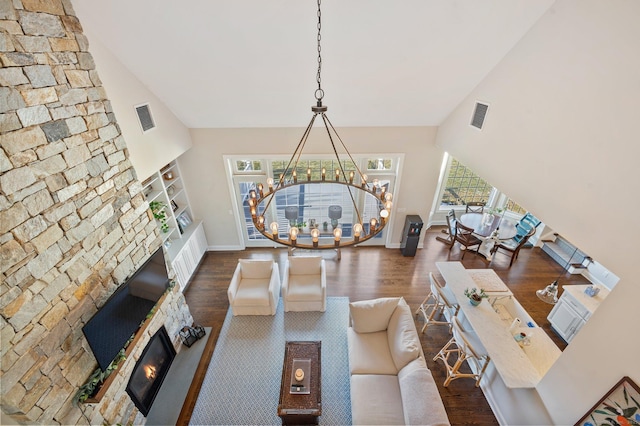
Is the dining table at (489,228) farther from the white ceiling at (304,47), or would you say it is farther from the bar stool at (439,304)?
the white ceiling at (304,47)

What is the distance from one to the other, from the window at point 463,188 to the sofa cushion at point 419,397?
197 inches

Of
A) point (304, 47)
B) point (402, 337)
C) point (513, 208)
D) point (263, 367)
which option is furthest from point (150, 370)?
point (513, 208)

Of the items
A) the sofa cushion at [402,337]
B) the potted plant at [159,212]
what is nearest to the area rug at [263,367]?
the sofa cushion at [402,337]

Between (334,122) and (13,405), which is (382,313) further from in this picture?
(13,405)

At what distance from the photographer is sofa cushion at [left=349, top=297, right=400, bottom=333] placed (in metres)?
4.17

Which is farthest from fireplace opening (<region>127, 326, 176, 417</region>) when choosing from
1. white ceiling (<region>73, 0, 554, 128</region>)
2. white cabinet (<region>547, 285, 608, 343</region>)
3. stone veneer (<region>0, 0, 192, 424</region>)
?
white cabinet (<region>547, 285, 608, 343</region>)

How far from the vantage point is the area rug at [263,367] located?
3740 mm

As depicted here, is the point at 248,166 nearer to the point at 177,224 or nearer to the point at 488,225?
the point at 177,224

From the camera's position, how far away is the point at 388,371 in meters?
3.72

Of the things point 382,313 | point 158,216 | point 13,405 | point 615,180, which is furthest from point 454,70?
point 13,405

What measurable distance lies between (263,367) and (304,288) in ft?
4.55

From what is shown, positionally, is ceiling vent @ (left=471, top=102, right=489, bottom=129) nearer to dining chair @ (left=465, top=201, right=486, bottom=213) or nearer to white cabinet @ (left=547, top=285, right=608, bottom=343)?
white cabinet @ (left=547, top=285, right=608, bottom=343)

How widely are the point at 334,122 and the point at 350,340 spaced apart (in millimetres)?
3778

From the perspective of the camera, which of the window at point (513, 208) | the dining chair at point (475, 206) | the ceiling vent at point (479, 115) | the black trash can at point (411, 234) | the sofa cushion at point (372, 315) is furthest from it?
the window at point (513, 208)
